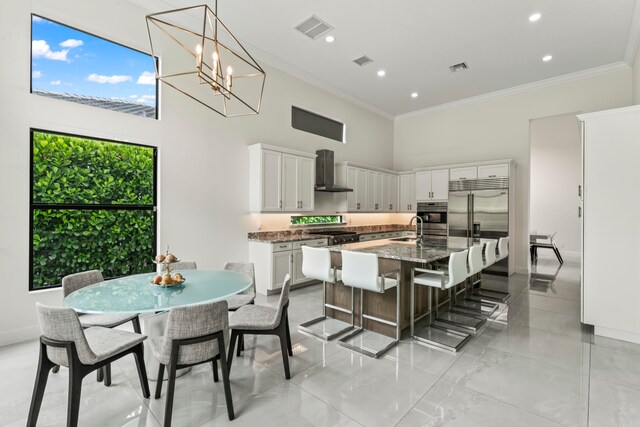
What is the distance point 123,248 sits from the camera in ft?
13.1

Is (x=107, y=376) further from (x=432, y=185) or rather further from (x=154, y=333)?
(x=432, y=185)

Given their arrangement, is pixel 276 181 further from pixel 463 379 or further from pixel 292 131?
pixel 463 379

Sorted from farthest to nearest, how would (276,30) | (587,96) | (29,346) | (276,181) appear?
(587,96)
(276,181)
(276,30)
(29,346)

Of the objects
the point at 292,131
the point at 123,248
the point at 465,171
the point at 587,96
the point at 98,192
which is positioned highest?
the point at 587,96

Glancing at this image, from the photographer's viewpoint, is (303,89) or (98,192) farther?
(303,89)

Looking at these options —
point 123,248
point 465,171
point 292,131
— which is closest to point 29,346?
point 123,248

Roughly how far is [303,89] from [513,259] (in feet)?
19.1

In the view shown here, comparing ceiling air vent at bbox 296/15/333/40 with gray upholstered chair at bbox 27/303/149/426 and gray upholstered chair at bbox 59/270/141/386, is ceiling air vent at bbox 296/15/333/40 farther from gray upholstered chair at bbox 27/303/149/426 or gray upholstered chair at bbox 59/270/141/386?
gray upholstered chair at bbox 27/303/149/426

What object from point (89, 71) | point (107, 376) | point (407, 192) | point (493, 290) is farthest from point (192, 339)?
point (407, 192)

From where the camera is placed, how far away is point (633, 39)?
4.73 meters

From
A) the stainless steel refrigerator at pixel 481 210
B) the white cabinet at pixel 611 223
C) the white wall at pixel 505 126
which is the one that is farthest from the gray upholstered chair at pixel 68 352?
the white wall at pixel 505 126

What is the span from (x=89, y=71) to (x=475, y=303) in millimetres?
6059

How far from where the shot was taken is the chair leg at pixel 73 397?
1.81m

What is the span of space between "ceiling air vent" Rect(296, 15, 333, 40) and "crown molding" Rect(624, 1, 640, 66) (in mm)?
4150
